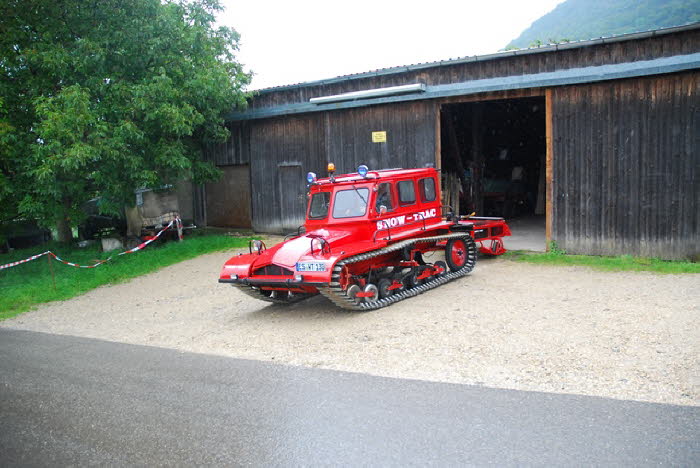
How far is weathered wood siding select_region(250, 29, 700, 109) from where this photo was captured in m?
11.2

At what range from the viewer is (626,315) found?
25.8ft

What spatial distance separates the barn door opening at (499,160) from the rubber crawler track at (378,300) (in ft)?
13.9

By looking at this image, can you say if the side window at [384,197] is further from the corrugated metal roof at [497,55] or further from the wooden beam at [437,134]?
the corrugated metal roof at [497,55]

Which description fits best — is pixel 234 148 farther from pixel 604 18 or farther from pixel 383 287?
pixel 604 18

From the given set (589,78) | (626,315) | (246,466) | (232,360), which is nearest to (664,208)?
(589,78)

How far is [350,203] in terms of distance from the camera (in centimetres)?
978

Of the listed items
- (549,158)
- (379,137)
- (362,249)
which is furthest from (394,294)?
(379,137)

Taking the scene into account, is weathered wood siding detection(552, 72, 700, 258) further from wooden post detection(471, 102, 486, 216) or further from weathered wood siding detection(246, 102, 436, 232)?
wooden post detection(471, 102, 486, 216)

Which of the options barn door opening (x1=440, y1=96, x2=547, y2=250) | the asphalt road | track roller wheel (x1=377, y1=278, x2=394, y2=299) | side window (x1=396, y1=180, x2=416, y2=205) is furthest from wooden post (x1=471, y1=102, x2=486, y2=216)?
the asphalt road

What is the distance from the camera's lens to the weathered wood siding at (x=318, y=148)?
48.1 feet

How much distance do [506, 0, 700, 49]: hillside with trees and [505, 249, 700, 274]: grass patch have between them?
3515 cm

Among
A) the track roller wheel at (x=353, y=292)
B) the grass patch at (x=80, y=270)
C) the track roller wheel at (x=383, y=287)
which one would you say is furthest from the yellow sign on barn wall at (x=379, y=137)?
the track roller wheel at (x=353, y=292)

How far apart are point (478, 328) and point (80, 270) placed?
37.3 feet

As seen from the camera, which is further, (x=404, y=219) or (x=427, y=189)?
(x=427, y=189)
